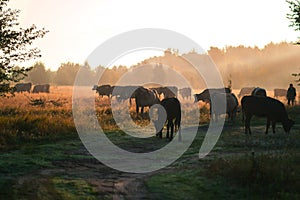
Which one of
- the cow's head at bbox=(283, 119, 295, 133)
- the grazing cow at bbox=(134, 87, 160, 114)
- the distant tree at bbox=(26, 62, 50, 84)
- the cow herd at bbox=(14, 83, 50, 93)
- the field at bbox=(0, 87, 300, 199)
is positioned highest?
the distant tree at bbox=(26, 62, 50, 84)

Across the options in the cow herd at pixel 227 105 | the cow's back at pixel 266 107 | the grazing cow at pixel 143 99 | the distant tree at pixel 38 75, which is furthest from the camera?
the distant tree at pixel 38 75

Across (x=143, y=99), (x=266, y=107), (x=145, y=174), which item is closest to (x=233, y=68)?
(x=143, y=99)

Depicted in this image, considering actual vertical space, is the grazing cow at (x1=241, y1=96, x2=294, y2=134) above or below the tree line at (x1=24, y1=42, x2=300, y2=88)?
below

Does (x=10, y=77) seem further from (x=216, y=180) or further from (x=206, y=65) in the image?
(x=206, y=65)

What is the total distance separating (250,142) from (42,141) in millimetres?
9005

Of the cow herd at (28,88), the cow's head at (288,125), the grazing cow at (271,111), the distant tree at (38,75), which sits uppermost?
the distant tree at (38,75)

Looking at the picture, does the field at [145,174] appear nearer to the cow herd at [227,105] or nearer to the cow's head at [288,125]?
the cow herd at [227,105]

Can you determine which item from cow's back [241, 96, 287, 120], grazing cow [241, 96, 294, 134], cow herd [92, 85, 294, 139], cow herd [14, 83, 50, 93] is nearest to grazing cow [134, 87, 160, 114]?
cow herd [92, 85, 294, 139]

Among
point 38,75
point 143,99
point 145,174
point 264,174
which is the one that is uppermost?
point 38,75

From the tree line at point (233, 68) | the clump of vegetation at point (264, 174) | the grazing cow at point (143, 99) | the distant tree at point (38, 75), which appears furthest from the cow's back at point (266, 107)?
the distant tree at point (38, 75)

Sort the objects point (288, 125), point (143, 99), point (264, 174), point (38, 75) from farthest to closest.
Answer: point (38, 75) < point (143, 99) < point (288, 125) < point (264, 174)

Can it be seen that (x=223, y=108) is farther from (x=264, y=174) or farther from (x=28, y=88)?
(x=28, y=88)

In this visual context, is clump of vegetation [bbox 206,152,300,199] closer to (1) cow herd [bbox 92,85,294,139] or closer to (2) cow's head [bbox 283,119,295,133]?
(1) cow herd [bbox 92,85,294,139]

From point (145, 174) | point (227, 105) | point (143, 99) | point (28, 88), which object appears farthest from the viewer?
point (28, 88)
